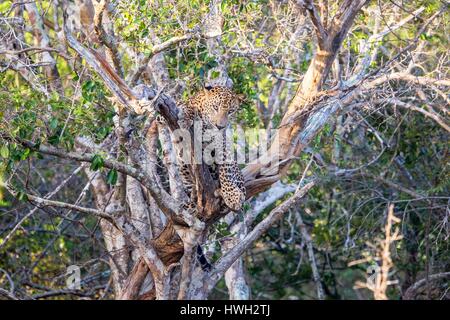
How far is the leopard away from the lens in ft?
24.4

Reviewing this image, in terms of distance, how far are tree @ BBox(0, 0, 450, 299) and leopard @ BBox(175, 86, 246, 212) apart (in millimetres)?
130

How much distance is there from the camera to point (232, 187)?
7434mm

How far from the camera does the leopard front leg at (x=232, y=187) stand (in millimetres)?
7383

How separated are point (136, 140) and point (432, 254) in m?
4.50

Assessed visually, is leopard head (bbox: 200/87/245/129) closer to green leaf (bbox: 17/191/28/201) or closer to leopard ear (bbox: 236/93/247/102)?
leopard ear (bbox: 236/93/247/102)

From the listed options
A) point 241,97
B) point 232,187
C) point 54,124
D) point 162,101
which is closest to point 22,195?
point 54,124

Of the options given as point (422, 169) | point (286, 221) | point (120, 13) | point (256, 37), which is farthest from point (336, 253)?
point (120, 13)

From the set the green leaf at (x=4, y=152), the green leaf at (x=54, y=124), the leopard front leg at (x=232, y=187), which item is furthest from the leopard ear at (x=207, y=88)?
the green leaf at (x=4, y=152)

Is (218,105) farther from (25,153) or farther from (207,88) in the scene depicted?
(25,153)

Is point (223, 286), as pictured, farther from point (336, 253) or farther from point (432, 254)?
point (432, 254)

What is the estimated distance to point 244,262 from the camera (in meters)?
11.4

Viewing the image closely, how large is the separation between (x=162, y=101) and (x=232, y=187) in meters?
1.36

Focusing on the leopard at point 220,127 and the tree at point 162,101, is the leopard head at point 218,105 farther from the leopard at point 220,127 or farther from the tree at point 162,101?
the tree at point 162,101
